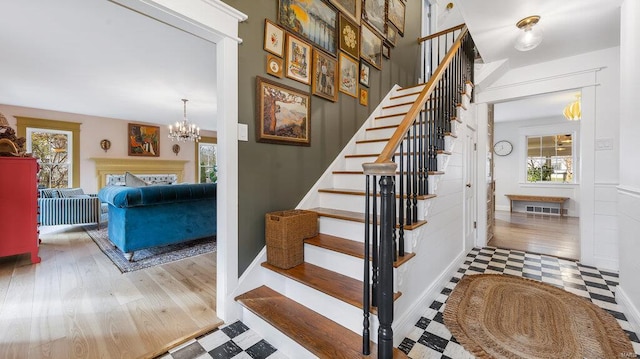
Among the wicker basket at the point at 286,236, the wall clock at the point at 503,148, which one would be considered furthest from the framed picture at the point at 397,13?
the wall clock at the point at 503,148

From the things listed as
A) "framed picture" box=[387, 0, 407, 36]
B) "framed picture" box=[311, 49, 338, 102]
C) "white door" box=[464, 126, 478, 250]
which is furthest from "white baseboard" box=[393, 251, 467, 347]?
"framed picture" box=[387, 0, 407, 36]

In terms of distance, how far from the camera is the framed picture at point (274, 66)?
6.36 feet

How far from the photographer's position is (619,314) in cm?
182

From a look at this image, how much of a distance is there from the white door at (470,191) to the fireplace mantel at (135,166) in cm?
775

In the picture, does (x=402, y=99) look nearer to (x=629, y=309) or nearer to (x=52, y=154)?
(x=629, y=309)

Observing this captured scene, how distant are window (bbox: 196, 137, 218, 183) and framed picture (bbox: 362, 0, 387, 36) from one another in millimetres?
7076

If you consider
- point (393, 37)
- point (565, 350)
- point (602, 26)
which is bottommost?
point (565, 350)

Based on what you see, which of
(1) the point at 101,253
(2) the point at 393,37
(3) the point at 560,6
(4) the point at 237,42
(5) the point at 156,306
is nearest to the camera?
(4) the point at 237,42

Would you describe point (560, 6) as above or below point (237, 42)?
above

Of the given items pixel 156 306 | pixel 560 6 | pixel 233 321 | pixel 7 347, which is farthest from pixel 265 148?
pixel 560 6

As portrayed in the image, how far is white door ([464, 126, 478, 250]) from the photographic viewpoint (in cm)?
304

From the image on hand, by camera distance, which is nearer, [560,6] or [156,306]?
[156,306]

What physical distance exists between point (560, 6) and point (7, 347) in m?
4.50

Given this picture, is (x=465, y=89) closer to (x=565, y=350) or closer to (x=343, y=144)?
(x=343, y=144)
